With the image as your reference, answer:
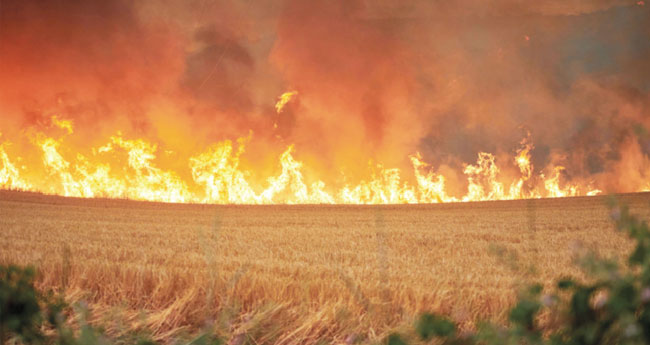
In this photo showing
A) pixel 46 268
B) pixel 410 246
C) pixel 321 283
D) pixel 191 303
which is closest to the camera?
pixel 191 303

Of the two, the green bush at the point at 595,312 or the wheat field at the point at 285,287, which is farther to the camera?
the wheat field at the point at 285,287

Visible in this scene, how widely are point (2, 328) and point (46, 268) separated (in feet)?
14.5

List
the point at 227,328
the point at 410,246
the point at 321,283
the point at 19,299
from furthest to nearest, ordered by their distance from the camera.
Result: the point at 410,246 < the point at 321,283 < the point at 227,328 < the point at 19,299

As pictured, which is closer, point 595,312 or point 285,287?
point 595,312

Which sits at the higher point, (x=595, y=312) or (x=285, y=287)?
(x=595, y=312)

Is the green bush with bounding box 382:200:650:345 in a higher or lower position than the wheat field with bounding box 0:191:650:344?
higher

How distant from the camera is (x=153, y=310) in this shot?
5.17m

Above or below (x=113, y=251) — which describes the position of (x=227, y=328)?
below

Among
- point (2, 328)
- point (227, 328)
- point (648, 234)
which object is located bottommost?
point (227, 328)

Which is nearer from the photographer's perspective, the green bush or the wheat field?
the green bush

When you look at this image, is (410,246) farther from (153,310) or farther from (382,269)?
(153,310)

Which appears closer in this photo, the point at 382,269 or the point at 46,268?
the point at 46,268

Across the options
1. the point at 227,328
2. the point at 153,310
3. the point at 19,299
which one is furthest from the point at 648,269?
the point at 153,310

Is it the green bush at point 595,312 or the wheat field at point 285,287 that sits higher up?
the green bush at point 595,312
